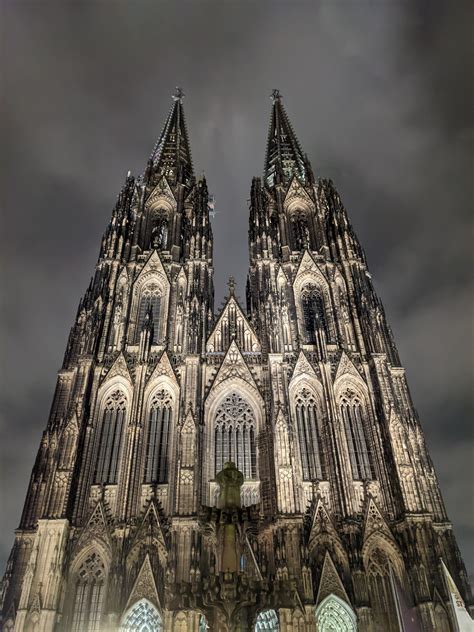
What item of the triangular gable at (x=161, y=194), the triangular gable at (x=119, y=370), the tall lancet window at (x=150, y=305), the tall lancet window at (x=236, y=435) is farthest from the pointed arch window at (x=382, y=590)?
the triangular gable at (x=161, y=194)

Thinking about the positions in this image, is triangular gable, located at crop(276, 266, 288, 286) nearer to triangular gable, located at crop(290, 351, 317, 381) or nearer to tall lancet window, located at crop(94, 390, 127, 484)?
triangular gable, located at crop(290, 351, 317, 381)

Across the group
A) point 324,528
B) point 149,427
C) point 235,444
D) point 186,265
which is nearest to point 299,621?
point 324,528

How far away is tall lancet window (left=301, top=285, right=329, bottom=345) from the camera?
96.8 feet

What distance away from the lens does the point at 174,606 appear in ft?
63.2

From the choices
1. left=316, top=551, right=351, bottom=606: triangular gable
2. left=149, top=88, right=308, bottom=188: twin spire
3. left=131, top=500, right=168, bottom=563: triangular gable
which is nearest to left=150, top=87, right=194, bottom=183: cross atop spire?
left=149, top=88, right=308, bottom=188: twin spire

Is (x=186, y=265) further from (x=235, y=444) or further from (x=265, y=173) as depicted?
(x=265, y=173)

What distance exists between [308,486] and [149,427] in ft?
29.3

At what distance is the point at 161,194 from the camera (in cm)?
3778

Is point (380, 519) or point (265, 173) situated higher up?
point (265, 173)

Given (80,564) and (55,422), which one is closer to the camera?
(80,564)

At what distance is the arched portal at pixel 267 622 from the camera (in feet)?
67.7

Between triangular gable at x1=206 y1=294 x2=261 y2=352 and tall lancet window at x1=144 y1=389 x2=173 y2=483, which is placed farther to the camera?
triangular gable at x1=206 y1=294 x2=261 y2=352

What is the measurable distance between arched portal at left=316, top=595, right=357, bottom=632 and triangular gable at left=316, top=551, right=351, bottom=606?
17 cm

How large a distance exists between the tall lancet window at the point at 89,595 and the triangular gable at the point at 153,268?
17.1m
